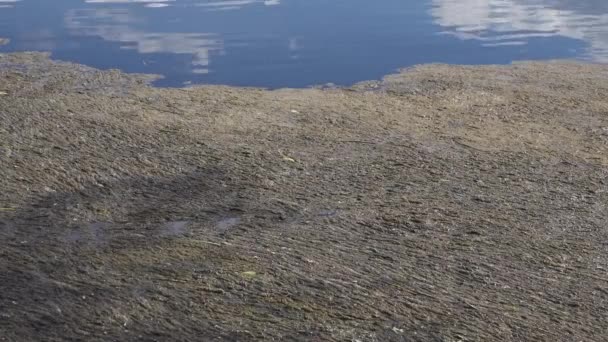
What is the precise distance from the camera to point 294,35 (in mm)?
12594

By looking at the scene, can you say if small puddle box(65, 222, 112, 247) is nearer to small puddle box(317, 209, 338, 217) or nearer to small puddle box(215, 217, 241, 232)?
small puddle box(215, 217, 241, 232)

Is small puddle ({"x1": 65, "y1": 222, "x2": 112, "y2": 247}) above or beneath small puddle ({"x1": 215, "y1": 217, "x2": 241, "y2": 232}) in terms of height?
above

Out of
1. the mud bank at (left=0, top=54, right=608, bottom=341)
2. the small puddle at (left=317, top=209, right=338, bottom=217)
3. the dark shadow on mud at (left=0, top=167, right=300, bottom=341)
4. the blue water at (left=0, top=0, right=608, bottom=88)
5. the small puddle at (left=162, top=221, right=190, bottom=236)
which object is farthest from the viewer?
the blue water at (left=0, top=0, right=608, bottom=88)

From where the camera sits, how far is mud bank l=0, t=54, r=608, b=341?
4277 millimetres

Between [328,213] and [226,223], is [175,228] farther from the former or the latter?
[328,213]

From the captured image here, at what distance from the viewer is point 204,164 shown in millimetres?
6508

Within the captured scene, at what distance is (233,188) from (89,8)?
1024cm

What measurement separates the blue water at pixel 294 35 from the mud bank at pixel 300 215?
4.73ft

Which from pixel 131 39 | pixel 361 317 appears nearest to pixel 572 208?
pixel 361 317

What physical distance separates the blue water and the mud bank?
144cm

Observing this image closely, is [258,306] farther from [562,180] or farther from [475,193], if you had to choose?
[562,180]

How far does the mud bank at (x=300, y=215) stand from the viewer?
14.0ft

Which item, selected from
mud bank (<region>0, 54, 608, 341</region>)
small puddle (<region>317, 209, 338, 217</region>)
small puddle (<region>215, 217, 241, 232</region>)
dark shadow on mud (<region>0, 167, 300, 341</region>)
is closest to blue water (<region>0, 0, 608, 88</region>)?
mud bank (<region>0, 54, 608, 341</region>)

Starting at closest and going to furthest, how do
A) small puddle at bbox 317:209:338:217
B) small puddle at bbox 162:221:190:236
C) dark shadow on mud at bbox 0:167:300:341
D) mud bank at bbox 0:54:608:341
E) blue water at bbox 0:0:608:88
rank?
dark shadow on mud at bbox 0:167:300:341 < mud bank at bbox 0:54:608:341 < small puddle at bbox 162:221:190:236 < small puddle at bbox 317:209:338:217 < blue water at bbox 0:0:608:88
